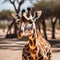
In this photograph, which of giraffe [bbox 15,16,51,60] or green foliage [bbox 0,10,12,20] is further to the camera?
green foliage [bbox 0,10,12,20]

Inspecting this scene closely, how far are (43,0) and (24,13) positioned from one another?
101 feet

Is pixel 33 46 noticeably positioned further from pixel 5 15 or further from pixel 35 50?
pixel 5 15

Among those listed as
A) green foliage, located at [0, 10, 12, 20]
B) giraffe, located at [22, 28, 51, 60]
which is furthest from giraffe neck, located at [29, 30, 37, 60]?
green foliage, located at [0, 10, 12, 20]

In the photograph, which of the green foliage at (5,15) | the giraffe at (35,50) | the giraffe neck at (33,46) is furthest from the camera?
the green foliage at (5,15)

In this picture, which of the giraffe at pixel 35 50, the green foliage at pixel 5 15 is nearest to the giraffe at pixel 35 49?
the giraffe at pixel 35 50

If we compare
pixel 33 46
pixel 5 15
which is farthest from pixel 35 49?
pixel 5 15

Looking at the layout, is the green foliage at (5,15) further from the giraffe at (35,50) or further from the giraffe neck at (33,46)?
the giraffe neck at (33,46)

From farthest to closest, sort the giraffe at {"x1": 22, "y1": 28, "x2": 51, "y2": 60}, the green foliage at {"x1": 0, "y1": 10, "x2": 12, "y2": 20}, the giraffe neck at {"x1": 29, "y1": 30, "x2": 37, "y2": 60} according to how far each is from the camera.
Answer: the green foliage at {"x1": 0, "y1": 10, "x2": 12, "y2": 20} < the giraffe at {"x1": 22, "y1": 28, "x2": 51, "y2": 60} < the giraffe neck at {"x1": 29, "y1": 30, "x2": 37, "y2": 60}

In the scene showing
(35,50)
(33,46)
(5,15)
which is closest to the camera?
(33,46)

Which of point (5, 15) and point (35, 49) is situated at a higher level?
point (5, 15)

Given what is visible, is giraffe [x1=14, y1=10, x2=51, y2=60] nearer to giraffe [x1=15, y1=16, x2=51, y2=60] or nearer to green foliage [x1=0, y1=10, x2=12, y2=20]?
giraffe [x1=15, y1=16, x2=51, y2=60]

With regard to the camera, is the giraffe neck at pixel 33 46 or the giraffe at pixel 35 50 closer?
the giraffe neck at pixel 33 46

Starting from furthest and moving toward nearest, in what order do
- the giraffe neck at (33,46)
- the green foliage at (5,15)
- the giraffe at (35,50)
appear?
the green foliage at (5,15)
the giraffe at (35,50)
the giraffe neck at (33,46)

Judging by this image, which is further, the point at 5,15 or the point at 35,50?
the point at 5,15
